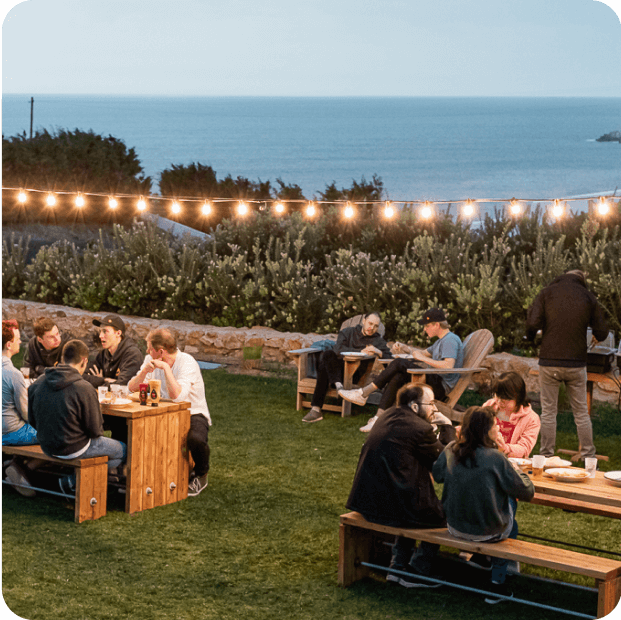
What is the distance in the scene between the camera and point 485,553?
157 inches

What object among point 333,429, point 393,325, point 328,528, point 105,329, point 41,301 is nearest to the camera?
point 328,528

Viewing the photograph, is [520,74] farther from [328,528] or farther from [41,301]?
[328,528]

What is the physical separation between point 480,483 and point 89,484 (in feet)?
8.57

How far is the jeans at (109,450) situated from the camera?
209 inches

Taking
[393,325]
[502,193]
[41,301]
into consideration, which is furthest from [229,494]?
[502,193]

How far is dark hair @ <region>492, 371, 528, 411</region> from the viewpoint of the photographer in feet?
16.3

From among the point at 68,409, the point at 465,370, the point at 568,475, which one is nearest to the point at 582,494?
the point at 568,475

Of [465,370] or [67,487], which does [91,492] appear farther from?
[465,370]

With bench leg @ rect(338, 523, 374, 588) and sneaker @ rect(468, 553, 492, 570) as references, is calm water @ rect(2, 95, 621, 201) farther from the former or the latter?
sneaker @ rect(468, 553, 492, 570)

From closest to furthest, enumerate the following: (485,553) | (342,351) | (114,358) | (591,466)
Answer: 1. (485,553)
2. (591,466)
3. (114,358)
4. (342,351)

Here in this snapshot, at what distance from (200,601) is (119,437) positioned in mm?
1990

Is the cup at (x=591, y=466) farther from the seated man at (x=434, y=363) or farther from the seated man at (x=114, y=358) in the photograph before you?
the seated man at (x=114, y=358)

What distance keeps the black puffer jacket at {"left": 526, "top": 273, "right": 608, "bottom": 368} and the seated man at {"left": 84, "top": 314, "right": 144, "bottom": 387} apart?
334cm

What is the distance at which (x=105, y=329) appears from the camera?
670 centimetres
